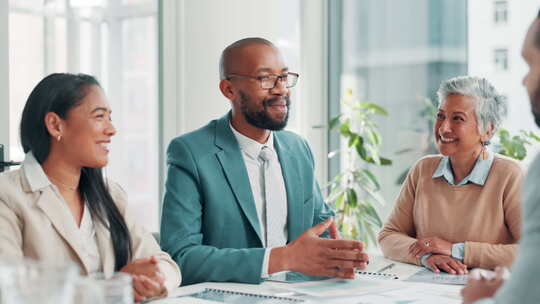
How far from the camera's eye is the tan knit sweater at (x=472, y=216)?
7.85ft

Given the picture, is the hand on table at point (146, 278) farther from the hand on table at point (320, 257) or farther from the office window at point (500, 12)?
the office window at point (500, 12)

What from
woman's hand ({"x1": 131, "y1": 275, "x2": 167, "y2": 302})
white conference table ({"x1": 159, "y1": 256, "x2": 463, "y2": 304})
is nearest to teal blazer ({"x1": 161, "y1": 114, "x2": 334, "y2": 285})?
white conference table ({"x1": 159, "y1": 256, "x2": 463, "y2": 304})

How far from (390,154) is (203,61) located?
4.94 ft

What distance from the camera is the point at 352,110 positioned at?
15.1 ft

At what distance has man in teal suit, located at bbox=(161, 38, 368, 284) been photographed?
210cm

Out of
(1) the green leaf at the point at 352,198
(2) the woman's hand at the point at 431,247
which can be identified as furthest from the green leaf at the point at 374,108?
(2) the woman's hand at the point at 431,247

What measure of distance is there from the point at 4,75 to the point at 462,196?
6.82ft

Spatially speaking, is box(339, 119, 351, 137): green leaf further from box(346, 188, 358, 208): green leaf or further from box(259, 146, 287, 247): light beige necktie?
box(259, 146, 287, 247): light beige necktie

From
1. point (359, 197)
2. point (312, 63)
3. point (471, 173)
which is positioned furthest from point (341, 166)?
point (471, 173)

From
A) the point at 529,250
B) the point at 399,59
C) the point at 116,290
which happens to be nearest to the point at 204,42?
the point at 399,59

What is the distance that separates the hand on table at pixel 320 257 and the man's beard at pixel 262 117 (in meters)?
0.54

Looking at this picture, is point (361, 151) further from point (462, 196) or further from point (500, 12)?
point (462, 196)

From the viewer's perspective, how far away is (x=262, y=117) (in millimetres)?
2514

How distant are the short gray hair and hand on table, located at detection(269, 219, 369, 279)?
80cm
